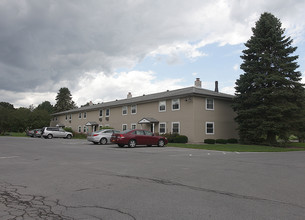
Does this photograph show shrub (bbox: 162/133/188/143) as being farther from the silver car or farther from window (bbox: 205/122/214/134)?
the silver car

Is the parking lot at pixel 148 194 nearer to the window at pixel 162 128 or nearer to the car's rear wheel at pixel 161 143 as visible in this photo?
the car's rear wheel at pixel 161 143

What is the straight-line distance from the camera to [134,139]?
65.8 feet

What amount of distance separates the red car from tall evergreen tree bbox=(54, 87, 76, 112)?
79237 mm

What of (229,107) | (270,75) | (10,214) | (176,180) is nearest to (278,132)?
(270,75)

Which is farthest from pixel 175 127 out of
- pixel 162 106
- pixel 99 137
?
pixel 99 137

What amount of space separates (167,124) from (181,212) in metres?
25.9

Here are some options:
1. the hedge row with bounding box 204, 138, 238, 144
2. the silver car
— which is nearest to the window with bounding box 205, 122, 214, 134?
the hedge row with bounding box 204, 138, 238, 144

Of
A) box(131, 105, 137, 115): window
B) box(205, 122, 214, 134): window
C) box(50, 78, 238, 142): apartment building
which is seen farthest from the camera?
box(131, 105, 137, 115): window

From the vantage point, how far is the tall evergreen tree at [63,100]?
308ft

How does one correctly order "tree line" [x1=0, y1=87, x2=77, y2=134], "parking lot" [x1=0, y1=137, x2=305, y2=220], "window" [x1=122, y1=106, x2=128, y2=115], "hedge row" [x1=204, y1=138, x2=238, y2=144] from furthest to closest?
"tree line" [x1=0, y1=87, x2=77, y2=134] < "window" [x1=122, y1=106, x2=128, y2=115] < "hedge row" [x1=204, y1=138, x2=238, y2=144] < "parking lot" [x1=0, y1=137, x2=305, y2=220]

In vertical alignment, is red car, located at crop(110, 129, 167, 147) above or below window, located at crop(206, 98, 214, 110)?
below

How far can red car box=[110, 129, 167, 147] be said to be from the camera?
64.5 ft

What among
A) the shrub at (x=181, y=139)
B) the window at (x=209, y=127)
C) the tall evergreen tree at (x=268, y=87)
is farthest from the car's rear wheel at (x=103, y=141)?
the tall evergreen tree at (x=268, y=87)

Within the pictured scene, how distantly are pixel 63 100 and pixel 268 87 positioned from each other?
81.9 metres
